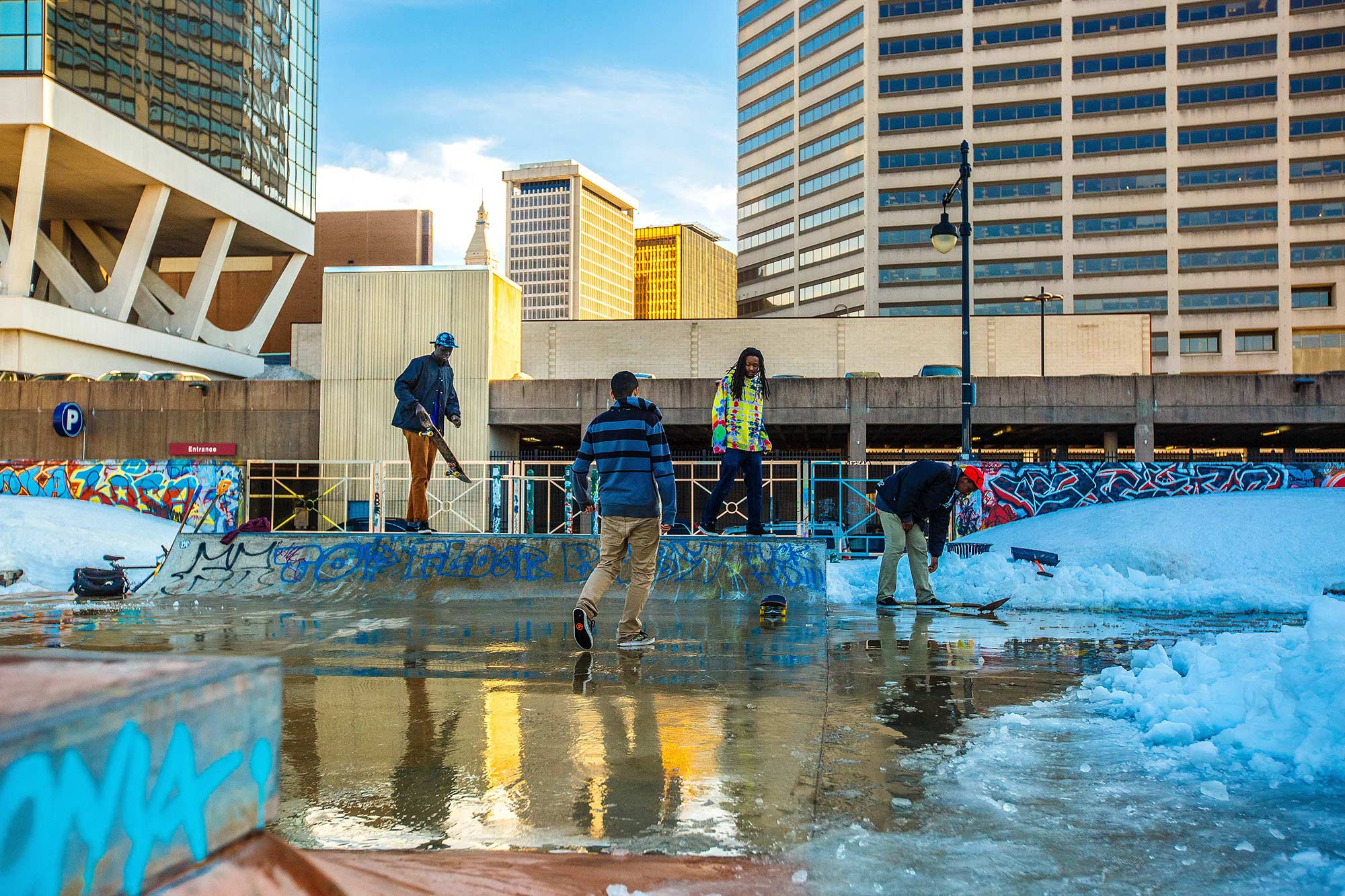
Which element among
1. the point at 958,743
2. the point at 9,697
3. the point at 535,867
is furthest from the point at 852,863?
the point at 9,697

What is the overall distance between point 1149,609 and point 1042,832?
8146mm

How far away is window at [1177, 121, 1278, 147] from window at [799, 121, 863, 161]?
27.3m

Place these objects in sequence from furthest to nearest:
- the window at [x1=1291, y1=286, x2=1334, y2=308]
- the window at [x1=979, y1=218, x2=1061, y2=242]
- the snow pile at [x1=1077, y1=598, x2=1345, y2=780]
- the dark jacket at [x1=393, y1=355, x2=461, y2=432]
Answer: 1. the window at [x1=979, y1=218, x2=1061, y2=242]
2. the window at [x1=1291, y1=286, x2=1334, y2=308]
3. the dark jacket at [x1=393, y1=355, x2=461, y2=432]
4. the snow pile at [x1=1077, y1=598, x2=1345, y2=780]

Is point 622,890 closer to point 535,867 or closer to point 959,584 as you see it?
point 535,867

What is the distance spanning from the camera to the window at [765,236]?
341 feet

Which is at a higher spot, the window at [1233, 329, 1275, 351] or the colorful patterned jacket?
the window at [1233, 329, 1275, 351]

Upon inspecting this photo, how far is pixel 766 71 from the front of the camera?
106438mm

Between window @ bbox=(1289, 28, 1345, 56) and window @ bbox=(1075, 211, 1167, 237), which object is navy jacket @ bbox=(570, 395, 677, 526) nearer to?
window @ bbox=(1075, 211, 1167, 237)

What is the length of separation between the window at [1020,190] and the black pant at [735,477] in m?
86.1

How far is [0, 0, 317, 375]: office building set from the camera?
40.5 m

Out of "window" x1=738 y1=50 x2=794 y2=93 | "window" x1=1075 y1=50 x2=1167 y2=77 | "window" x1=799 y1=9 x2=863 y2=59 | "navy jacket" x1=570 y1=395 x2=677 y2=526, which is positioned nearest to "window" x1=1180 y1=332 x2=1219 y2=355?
"window" x1=1075 y1=50 x2=1167 y2=77

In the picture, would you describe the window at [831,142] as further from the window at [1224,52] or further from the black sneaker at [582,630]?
the black sneaker at [582,630]

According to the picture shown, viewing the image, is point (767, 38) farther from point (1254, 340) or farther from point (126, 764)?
point (126, 764)

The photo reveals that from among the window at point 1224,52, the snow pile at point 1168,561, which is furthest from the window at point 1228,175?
the snow pile at point 1168,561
